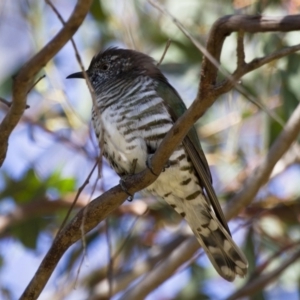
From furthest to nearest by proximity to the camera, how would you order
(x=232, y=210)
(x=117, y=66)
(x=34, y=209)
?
1. (x=34, y=209)
2. (x=117, y=66)
3. (x=232, y=210)

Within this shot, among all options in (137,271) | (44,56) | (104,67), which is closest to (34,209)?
(137,271)

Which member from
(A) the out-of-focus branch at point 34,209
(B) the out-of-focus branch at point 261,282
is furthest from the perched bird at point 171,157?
(A) the out-of-focus branch at point 34,209

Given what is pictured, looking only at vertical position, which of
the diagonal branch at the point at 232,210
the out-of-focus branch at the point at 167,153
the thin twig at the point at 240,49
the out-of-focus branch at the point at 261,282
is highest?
the thin twig at the point at 240,49

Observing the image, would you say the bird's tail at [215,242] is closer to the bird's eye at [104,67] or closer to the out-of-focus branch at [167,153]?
the out-of-focus branch at [167,153]

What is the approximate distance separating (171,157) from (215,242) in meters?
0.60

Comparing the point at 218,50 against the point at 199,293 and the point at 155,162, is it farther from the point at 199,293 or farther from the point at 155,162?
the point at 199,293

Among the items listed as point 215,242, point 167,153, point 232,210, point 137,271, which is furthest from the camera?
point 137,271

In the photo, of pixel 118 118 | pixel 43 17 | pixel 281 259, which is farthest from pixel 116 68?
pixel 281 259

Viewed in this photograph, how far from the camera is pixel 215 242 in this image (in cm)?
420

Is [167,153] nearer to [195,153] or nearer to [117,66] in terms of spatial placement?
[195,153]

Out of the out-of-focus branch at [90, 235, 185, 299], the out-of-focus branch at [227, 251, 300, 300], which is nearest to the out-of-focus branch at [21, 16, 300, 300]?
the out-of-focus branch at [227, 251, 300, 300]

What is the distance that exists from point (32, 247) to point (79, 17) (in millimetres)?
3306

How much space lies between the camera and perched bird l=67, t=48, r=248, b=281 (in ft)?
12.7

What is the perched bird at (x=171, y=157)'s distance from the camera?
12.7ft
